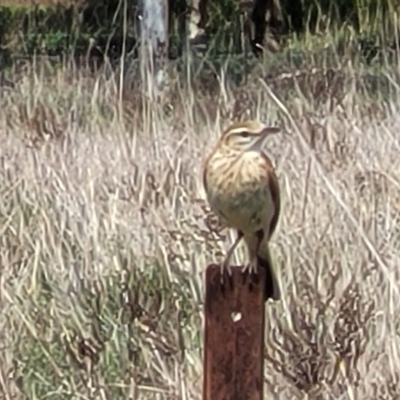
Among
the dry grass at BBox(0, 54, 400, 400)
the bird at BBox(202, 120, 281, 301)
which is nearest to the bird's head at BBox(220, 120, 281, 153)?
the bird at BBox(202, 120, 281, 301)

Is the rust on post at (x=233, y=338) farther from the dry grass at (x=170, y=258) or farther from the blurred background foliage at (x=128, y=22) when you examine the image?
the blurred background foliage at (x=128, y=22)

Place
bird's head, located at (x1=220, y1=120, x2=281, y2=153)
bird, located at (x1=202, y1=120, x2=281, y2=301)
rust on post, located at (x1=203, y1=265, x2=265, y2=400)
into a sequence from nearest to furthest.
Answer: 1. rust on post, located at (x1=203, y1=265, x2=265, y2=400)
2. bird, located at (x1=202, y1=120, x2=281, y2=301)
3. bird's head, located at (x1=220, y1=120, x2=281, y2=153)

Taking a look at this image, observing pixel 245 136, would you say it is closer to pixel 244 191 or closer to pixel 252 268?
pixel 244 191

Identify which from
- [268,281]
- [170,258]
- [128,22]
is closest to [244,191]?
[268,281]

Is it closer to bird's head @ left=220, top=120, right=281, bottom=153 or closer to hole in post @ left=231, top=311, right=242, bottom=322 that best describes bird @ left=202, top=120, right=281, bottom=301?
bird's head @ left=220, top=120, right=281, bottom=153

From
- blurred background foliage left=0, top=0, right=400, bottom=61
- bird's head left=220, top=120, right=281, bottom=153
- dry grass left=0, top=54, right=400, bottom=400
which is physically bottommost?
dry grass left=0, top=54, right=400, bottom=400

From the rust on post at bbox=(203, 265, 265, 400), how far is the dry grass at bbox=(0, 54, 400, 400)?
0.68 meters

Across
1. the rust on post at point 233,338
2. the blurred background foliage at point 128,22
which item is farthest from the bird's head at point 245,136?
the blurred background foliage at point 128,22

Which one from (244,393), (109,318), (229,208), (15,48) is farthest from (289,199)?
(15,48)

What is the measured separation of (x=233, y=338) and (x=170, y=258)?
113 cm

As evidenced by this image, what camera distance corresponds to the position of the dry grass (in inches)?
101

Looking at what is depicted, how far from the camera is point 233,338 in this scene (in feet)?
5.81

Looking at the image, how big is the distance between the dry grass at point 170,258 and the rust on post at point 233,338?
68cm

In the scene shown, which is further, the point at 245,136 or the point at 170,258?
the point at 170,258
